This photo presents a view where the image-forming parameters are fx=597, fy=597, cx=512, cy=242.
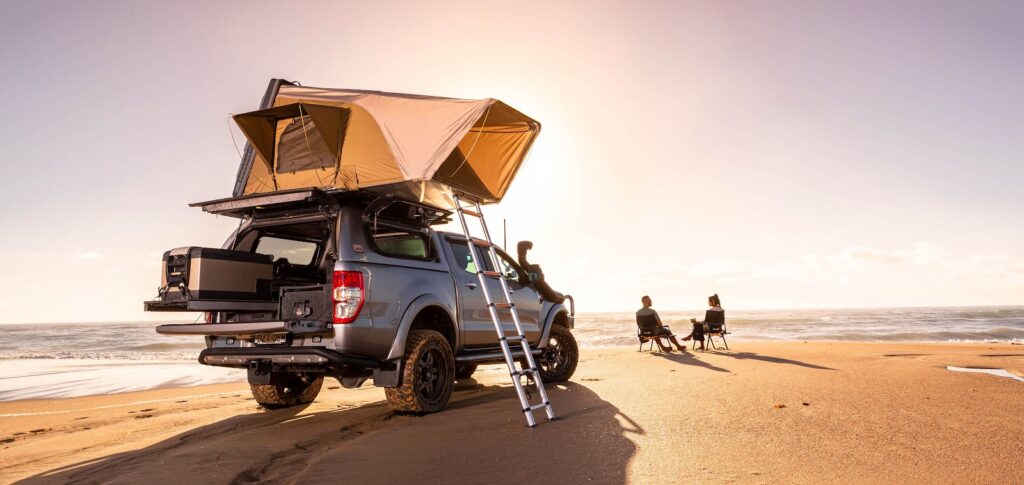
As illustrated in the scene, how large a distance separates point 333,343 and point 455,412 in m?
1.64

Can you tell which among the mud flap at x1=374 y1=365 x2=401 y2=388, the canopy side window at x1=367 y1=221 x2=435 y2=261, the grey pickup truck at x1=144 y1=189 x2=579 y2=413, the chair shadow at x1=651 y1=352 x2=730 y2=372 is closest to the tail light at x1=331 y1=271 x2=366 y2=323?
the grey pickup truck at x1=144 y1=189 x2=579 y2=413

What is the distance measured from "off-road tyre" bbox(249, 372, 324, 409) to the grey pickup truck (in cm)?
2

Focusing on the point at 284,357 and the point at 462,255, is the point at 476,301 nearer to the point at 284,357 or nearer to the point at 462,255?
the point at 462,255

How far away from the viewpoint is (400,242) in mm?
6422

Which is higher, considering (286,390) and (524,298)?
(524,298)

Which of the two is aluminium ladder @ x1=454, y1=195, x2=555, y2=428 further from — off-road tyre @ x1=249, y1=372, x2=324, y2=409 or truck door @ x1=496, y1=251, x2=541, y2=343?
off-road tyre @ x1=249, y1=372, x2=324, y2=409

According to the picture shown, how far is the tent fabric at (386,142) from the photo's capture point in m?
6.02

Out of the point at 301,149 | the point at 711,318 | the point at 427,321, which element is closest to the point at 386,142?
the point at 301,149

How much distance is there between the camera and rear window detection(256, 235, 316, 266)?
21.6 feet

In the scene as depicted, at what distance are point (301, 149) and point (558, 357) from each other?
4772 mm

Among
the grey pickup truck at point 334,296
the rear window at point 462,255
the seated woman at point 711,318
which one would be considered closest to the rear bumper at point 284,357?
the grey pickup truck at point 334,296

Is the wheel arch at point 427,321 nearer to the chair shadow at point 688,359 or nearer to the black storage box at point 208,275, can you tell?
the black storage box at point 208,275

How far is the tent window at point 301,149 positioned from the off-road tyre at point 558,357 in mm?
4126

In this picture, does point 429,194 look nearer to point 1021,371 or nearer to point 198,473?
point 198,473
